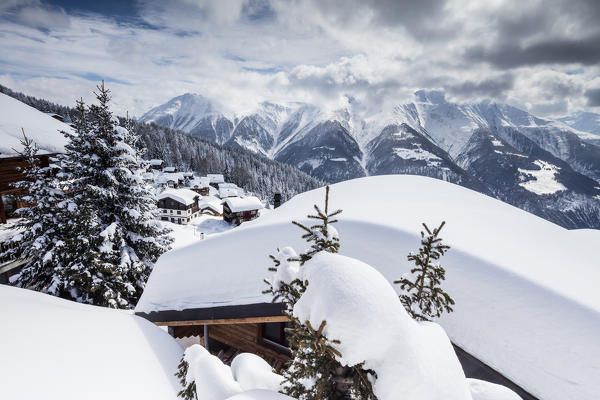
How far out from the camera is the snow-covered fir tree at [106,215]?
10.4 meters

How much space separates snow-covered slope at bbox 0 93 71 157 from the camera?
14.3 m

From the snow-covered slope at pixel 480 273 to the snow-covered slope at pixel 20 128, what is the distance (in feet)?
45.3

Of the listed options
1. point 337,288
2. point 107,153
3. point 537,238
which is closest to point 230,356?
point 337,288

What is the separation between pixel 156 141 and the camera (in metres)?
118

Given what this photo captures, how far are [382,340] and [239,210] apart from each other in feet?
168

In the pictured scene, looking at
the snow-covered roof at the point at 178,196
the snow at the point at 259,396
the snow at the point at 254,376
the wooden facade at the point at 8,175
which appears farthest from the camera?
the snow-covered roof at the point at 178,196

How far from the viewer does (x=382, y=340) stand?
5.43 feet

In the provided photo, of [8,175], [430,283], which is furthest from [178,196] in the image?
[430,283]

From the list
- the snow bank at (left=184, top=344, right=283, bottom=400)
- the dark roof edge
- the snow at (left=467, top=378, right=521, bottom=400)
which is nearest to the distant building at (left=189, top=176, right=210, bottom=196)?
the dark roof edge

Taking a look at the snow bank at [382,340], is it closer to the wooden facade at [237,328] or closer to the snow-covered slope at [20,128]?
the wooden facade at [237,328]

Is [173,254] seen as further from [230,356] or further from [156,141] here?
[156,141]

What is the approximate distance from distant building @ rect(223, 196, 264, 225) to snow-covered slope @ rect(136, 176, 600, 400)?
44024mm

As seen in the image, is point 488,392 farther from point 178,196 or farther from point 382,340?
point 178,196

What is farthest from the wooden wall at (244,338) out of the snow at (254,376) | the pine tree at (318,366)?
the pine tree at (318,366)
